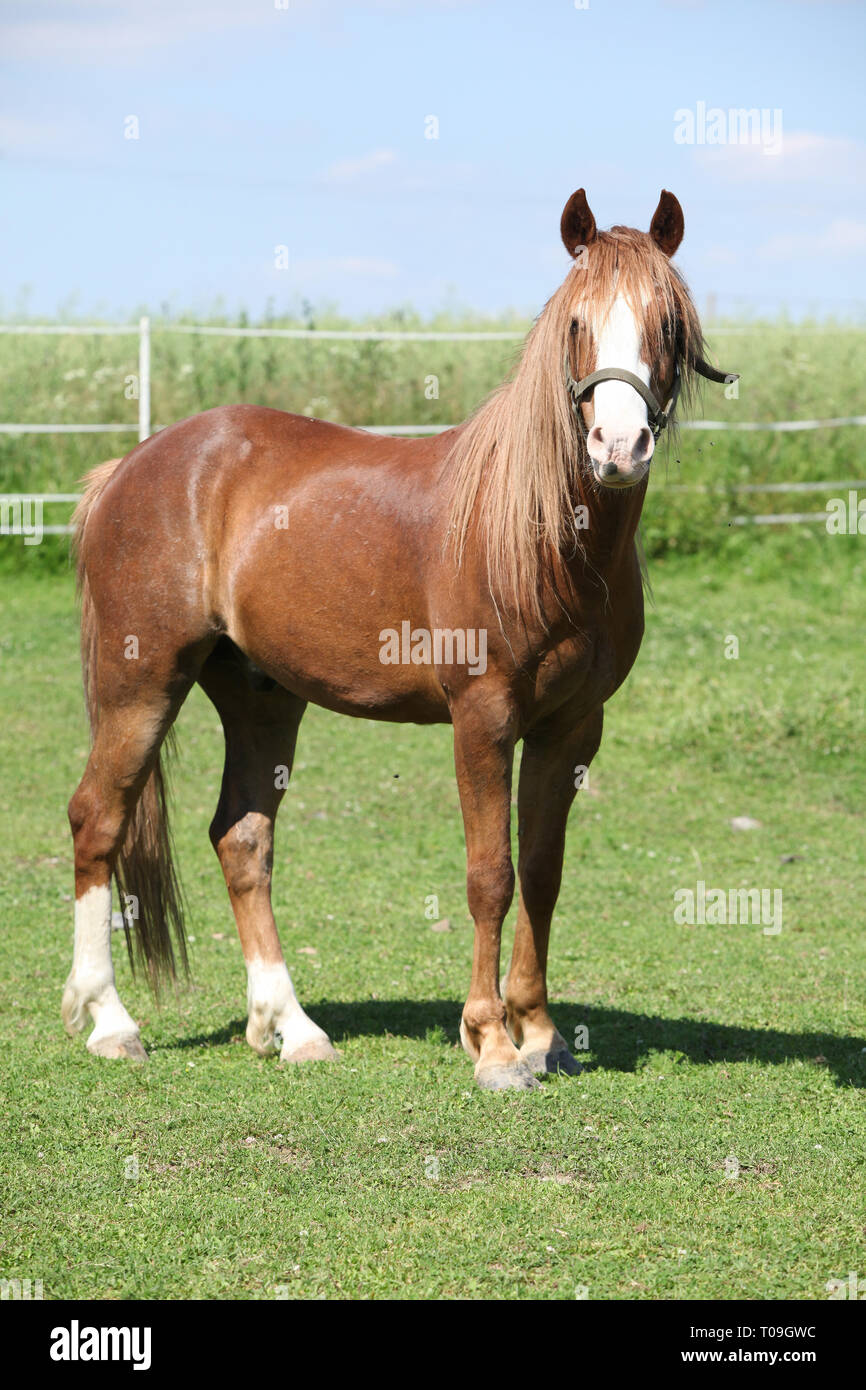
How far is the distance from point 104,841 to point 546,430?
7.76ft

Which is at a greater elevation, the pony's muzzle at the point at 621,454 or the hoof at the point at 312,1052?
the pony's muzzle at the point at 621,454

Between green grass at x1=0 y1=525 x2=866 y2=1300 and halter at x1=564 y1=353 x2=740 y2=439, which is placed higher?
halter at x1=564 y1=353 x2=740 y2=439

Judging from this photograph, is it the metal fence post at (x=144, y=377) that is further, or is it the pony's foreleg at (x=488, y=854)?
the metal fence post at (x=144, y=377)

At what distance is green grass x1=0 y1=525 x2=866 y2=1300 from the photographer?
377 cm

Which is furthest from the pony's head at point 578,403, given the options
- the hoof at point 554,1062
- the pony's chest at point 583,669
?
the hoof at point 554,1062

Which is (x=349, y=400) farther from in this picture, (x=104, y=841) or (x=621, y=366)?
(x=621, y=366)

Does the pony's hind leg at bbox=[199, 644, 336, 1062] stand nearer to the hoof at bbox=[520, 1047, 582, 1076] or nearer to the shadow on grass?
the shadow on grass

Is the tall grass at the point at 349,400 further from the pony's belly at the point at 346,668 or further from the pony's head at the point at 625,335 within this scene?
the pony's head at the point at 625,335

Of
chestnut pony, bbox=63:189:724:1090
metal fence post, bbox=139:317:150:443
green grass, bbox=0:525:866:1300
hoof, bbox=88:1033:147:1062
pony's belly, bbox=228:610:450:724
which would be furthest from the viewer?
metal fence post, bbox=139:317:150:443

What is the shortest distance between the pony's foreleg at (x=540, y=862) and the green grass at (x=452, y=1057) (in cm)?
26

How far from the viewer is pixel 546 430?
4.68 metres

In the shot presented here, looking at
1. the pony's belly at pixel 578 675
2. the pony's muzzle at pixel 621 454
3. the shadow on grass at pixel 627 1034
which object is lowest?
the shadow on grass at pixel 627 1034

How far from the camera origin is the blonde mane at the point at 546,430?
4.40 m

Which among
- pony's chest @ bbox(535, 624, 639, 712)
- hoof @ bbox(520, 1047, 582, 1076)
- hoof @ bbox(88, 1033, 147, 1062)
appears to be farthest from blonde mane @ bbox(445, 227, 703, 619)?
hoof @ bbox(88, 1033, 147, 1062)
